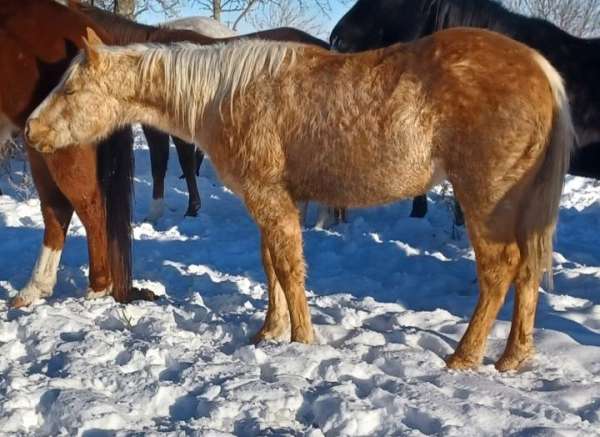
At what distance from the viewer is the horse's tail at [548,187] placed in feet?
11.1

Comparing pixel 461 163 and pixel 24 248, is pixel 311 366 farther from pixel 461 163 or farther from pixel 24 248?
pixel 24 248

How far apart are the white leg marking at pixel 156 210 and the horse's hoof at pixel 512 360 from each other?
5.38 metres

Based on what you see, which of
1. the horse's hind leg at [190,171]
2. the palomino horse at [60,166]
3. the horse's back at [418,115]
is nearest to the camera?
the horse's back at [418,115]

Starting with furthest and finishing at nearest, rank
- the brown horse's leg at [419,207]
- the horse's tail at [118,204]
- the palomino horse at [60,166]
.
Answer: the brown horse's leg at [419,207]
the horse's tail at [118,204]
the palomino horse at [60,166]

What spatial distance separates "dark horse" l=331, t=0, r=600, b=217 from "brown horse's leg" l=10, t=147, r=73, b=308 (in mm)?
3144

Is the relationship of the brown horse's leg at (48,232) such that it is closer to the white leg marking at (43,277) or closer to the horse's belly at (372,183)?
the white leg marking at (43,277)

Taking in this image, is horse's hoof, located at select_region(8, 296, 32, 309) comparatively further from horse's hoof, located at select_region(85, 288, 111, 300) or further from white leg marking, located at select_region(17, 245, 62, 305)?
horse's hoof, located at select_region(85, 288, 111, 300)

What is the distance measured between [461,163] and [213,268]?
3.16 m

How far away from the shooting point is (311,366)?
3.33 meters

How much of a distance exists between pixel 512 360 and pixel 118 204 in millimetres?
2687

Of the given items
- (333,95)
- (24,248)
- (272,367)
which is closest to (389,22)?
(333,95)

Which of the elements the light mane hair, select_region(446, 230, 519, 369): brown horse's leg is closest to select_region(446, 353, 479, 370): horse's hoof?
select_region(446, 230, 519, 369): brown horse's leg

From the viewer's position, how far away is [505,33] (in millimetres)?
5324

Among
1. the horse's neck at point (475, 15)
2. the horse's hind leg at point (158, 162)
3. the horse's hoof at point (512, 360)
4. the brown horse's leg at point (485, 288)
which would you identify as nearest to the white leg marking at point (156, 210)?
the horse's hind leg at point (158, 162)
